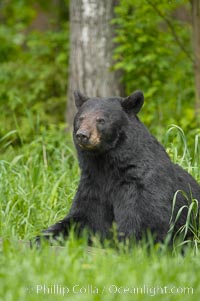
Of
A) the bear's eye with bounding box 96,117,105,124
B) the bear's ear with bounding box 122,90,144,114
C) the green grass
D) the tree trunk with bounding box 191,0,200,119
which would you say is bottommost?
the green grass

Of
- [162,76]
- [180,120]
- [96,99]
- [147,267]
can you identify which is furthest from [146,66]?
[147,267]

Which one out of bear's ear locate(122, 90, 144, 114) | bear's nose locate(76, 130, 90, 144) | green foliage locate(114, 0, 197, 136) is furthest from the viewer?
green foliage locate(114, 0, 197, 136)

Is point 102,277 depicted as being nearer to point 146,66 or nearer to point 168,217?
point 168,217

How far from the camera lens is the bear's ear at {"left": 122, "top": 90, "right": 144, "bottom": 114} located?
6.11 metres

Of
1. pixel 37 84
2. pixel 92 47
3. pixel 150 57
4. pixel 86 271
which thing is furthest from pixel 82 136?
pixel 37 84

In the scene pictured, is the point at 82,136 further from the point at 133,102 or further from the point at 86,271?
the point at 86,271

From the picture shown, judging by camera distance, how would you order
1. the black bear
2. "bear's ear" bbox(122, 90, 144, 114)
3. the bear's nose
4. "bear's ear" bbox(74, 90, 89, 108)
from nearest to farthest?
the bear's nose → the black bear → "bear's ear" bbox(122, 90, 144, 114) → "bear's ear" bbox(74, 90, 89, 108)

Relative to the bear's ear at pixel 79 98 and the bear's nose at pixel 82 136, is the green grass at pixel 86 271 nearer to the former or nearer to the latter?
the bear's nose at pixel 82 136

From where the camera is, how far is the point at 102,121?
6.00 m

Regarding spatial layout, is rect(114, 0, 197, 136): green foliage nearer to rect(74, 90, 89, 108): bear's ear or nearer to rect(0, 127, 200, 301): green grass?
rect(74, 90, 89, 108): bear's ear

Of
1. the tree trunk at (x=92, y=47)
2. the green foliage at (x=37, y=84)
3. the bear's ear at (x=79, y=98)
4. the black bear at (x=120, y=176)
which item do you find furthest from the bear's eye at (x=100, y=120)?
the green foliage at (x=37, y=84)

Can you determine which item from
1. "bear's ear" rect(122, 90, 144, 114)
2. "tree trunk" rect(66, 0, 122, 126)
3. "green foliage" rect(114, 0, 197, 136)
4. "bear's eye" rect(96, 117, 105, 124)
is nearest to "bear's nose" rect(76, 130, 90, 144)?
"bear's eye" rect(96, 117, 105, 124)

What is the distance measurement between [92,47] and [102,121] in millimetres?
4421

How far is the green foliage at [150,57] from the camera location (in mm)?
9859
